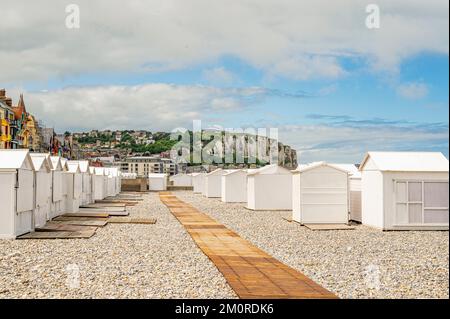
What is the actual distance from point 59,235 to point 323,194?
433 inches

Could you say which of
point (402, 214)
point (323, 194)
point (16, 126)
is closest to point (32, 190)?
point (323, 194)

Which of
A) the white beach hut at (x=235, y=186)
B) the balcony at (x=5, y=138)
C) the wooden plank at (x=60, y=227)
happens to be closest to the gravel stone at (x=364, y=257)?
the wooden plank at (x=60, y=227)

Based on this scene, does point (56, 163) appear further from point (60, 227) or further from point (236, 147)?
point (236, 147)

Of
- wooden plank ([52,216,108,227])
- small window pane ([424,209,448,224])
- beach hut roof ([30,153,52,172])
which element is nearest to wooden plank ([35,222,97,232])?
wooden plank ([52,216,108,227])

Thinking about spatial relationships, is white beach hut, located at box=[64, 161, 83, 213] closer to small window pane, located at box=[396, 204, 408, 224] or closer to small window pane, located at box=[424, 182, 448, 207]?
small window pane, located at box=[396, 204, 408, 224]

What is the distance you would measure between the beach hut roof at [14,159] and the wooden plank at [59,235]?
7.63ft

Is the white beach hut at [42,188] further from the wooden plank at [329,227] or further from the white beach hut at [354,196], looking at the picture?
the white beach hut at [354,196]

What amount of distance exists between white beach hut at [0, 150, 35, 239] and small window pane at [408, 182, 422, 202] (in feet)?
45.9

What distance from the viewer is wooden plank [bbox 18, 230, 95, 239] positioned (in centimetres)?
1741

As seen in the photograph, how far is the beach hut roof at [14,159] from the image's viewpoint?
56.9ft

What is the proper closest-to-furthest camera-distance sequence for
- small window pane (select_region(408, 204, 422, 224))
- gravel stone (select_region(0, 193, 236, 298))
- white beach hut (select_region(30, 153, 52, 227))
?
gravel stone (select_region(0, 193, 236, 298)), white beach hut (select_region(30, 153, 52, 227)), small window pane (select_region(408, 204, 422, 224))

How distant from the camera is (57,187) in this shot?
2388cm

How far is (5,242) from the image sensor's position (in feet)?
53.7
